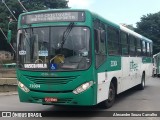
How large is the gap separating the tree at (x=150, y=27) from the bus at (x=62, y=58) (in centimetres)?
5451

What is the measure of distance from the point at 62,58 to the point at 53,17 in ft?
4.18

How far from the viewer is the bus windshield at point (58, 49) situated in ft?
31.7

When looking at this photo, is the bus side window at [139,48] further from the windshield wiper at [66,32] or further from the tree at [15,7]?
the tree at [15,7]

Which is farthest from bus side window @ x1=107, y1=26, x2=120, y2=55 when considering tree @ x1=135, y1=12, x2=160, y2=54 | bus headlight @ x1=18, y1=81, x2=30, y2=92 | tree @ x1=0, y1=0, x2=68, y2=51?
tree @ x1=135, y1=12, x2=160, y2=54

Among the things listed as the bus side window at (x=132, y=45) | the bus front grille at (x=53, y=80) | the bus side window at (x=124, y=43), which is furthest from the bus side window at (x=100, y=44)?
the bus side window at (x=132, y=45)

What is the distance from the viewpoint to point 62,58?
31.8 feet

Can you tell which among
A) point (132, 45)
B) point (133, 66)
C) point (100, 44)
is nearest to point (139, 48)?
point (132, 45)

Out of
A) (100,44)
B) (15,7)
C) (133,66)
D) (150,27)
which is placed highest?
(15,7)

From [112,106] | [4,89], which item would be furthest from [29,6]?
[112,106]

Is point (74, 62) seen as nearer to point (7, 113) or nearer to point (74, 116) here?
point (74, 116)

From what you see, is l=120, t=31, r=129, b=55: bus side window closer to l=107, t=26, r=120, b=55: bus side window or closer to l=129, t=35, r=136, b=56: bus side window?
l=107, t=26, r=120, b=55: bus side window

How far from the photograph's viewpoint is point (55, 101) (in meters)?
9.66

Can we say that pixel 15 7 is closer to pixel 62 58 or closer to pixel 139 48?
pixel 139 48

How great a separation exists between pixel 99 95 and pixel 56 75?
147cm
